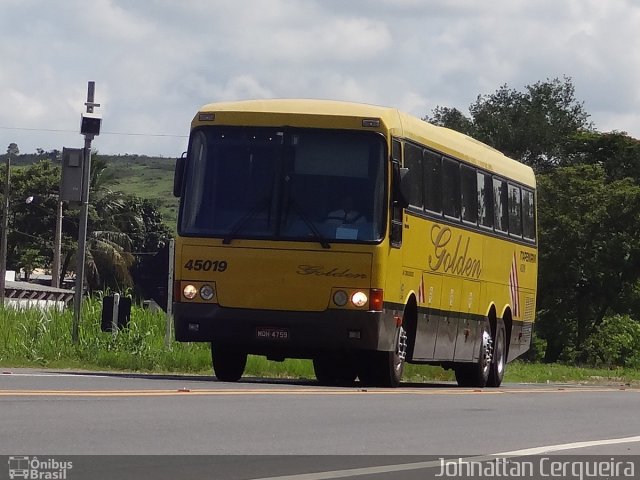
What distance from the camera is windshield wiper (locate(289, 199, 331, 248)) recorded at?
1936 centimetres

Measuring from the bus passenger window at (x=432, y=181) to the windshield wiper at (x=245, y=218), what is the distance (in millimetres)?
2982

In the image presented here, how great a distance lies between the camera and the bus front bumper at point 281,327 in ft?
63.3

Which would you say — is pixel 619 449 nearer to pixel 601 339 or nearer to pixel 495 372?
pixel 495 372

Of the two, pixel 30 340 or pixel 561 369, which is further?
pixel 561 369

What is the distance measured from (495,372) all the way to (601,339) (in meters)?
38.5

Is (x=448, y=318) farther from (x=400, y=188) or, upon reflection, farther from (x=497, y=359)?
Answer: (x=400, y=188)

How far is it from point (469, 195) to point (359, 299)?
16.6 ft

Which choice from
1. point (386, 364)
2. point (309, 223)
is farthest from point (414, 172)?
point (386, 364)

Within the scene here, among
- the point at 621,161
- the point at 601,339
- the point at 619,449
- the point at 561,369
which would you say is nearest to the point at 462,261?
the point at 619,449

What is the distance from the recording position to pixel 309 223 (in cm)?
1942

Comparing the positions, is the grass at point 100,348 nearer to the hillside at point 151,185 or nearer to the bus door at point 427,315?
the bus door at point 427,315

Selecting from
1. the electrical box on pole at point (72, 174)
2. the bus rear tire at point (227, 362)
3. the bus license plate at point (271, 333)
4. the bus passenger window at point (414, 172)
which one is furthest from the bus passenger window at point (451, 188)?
the electrical box on pole at point (72, 174)

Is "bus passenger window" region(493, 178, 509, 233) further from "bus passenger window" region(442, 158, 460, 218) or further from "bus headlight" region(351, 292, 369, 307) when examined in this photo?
"bus headlight" region(351, 292, 369, 307)

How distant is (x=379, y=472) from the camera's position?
958cm
